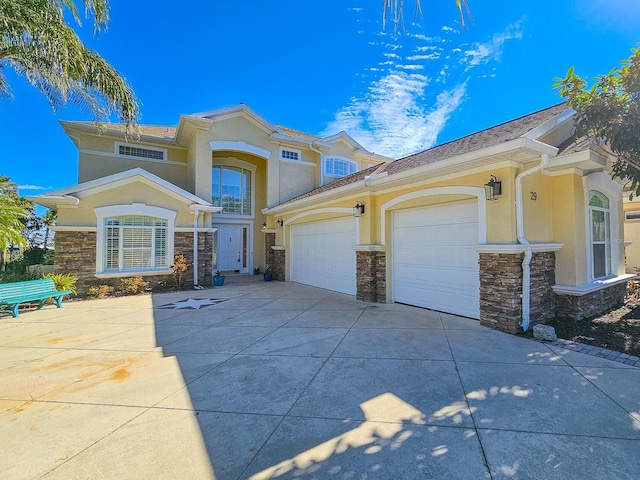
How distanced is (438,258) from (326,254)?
4731 mm

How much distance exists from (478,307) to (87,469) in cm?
676

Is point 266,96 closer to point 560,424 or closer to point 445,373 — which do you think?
point 445,373

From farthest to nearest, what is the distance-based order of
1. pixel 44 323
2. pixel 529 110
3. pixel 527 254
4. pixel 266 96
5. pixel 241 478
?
pixel 266 96, pixel 529 110, pixel 44 323, pixel 527 254, pixel 241 478

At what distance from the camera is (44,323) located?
7.08 meters

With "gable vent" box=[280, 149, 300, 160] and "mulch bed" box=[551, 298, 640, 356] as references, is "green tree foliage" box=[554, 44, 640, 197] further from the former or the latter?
"gable vent" box=[280, 149, 300, 160]

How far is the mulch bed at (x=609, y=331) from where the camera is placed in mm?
5125

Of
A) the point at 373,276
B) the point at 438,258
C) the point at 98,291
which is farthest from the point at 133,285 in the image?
the point at 438,258

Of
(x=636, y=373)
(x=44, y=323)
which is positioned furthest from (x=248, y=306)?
(x=636, y=373)

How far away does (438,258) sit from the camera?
7.33 m

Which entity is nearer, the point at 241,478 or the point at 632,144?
the point at 241,478

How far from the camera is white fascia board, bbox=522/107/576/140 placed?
5.80 m

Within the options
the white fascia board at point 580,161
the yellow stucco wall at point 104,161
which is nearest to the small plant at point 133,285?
the yellow stucco wall at point 104,161

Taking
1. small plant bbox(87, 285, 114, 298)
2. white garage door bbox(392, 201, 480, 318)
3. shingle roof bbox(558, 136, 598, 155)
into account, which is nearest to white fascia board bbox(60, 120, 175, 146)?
small plant bbox(87, 285, 114, 298)

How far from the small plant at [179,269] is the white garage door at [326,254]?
4.50m
